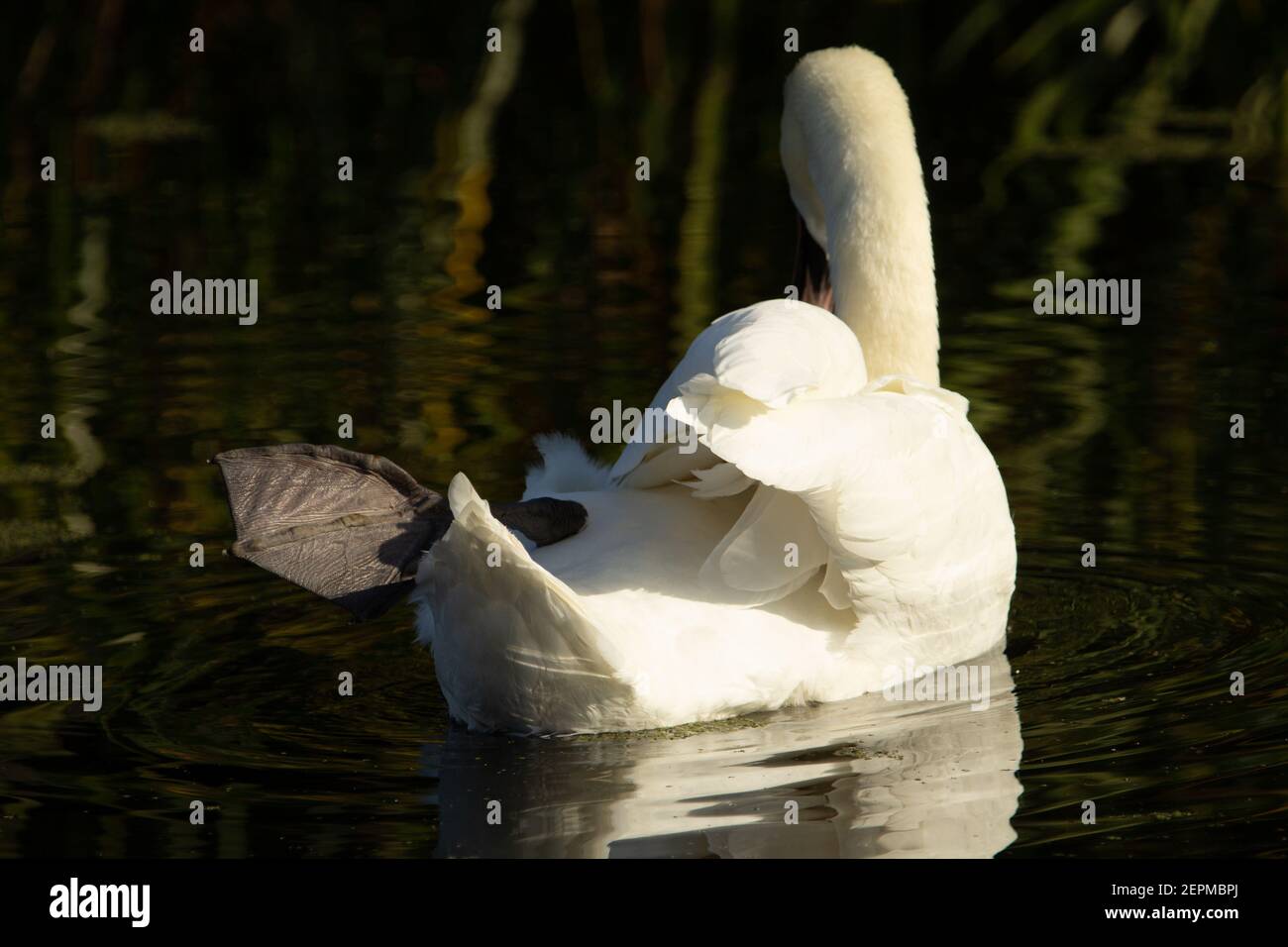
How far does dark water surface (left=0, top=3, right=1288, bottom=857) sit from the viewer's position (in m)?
4.78

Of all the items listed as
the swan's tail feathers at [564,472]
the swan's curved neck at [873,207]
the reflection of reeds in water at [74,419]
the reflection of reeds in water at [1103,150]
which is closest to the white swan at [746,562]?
the swan's tail feathers at [564,472]

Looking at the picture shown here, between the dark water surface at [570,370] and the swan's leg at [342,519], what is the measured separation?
0.45 meters

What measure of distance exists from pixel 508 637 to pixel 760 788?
2.23ft

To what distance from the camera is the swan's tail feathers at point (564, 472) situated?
6098 millimetres

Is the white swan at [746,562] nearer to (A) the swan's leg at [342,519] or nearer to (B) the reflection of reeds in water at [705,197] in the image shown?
(A) the swan's leg at [342,519]

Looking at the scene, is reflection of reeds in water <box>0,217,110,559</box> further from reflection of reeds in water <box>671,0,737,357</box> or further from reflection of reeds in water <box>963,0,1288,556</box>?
reflection of reeds in water <box>963,0,1288,556</box>

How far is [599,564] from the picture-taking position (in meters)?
5.19

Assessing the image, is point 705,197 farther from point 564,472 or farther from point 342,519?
point 342,519

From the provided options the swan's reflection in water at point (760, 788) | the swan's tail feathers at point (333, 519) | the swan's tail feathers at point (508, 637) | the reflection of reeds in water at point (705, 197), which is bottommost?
the swan's reflection in water at point (760, 788)

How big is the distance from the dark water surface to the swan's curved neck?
2.99ft

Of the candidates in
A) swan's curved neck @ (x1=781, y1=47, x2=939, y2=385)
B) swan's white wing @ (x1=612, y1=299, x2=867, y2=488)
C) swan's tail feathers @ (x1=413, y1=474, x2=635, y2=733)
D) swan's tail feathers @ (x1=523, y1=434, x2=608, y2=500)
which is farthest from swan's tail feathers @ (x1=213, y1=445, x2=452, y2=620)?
swan's curved neck @ (x1=781, y1=47, x2=939, y2=385)
